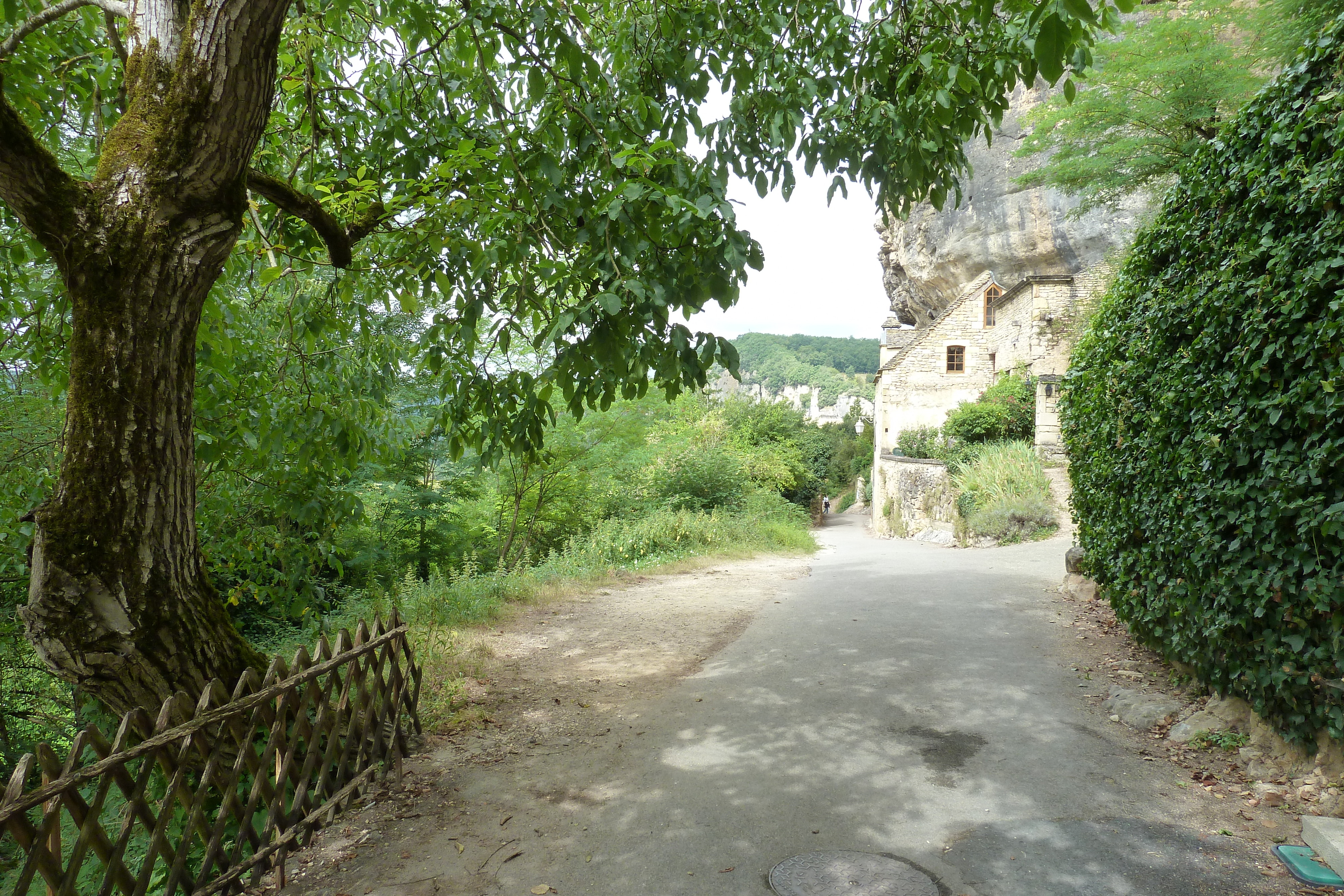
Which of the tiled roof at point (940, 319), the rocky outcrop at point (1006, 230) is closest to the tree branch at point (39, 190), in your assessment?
the rocky outcrop at point (1006, 230)

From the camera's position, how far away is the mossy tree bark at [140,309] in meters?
3.35

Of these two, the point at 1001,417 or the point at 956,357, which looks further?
the point at 956,357

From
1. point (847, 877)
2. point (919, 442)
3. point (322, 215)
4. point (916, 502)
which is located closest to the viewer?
point (847, 877)

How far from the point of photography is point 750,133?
5676mm

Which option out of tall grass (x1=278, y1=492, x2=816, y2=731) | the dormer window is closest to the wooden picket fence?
tall grass (x1=278, y1=492, x2=816, y2=731)

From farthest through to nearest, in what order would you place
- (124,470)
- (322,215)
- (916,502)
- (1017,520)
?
(916,502) < (1017,520) < (322,215) < (124,470)

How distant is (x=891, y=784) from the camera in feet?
14.9

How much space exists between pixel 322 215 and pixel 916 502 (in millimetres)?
22639

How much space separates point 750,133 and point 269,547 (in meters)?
5.78

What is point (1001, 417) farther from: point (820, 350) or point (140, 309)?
point (820, 350)

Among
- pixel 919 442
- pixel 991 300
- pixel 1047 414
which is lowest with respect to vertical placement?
pixel 919 442

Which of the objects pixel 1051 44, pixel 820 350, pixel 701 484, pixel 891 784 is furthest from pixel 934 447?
pixel 820 350

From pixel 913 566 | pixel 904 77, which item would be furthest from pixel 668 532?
pixel 904 77

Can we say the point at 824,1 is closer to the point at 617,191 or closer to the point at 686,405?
the point at 617,191
